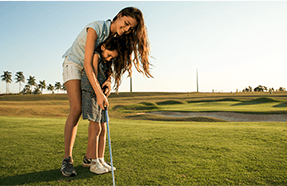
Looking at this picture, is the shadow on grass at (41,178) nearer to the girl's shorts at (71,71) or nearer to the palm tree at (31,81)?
the girl's shorts at (71,71)

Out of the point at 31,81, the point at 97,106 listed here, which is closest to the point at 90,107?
the point at 97,106

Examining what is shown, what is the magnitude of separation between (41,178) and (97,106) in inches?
34.4

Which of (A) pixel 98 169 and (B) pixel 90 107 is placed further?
(B) pixel 90 107

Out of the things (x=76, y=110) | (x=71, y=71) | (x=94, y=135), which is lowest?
(x=94, y=135)

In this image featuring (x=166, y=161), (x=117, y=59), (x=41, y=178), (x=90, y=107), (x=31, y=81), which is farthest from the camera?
(x=31, y=81)

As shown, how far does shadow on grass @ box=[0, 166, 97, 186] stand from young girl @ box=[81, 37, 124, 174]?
0.42 ft

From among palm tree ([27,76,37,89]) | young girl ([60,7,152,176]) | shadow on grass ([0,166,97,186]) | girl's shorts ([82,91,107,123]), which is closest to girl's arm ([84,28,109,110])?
young girl ([60,7,152,176])

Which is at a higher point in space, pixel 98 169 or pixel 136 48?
pixel 136 48

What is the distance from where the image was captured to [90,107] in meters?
2.33

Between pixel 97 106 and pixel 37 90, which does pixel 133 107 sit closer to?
pixel 97 106

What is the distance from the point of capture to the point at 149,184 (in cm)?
189

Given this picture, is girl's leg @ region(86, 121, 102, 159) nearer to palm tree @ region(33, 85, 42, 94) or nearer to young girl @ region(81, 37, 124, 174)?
young girl @ region(81, 37, 124, 174)

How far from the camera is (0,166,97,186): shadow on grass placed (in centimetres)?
199

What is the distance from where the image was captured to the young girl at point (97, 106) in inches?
90.1
